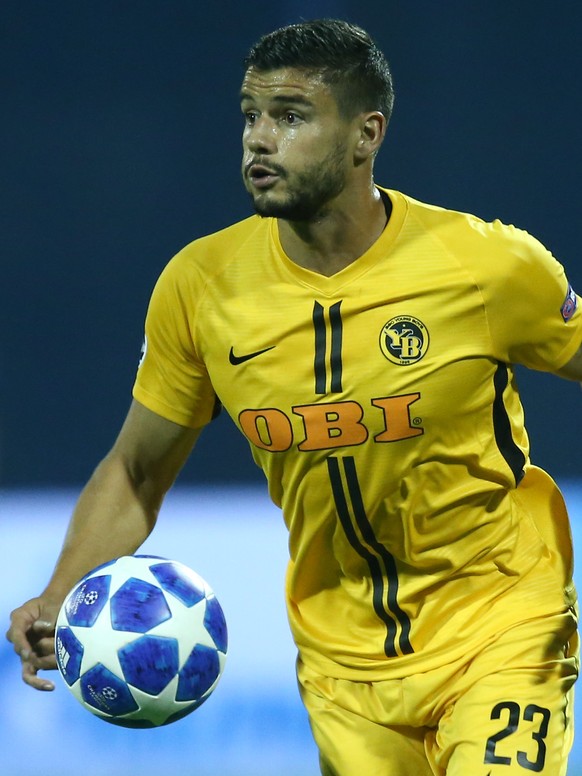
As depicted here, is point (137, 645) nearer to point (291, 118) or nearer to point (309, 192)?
point (309, 192)

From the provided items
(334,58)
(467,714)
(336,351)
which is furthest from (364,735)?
(334,58)

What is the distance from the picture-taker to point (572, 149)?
22.8ft

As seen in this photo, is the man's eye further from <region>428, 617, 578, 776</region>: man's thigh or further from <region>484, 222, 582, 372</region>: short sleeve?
<region>428, 617, 578, 776</region>: man's thigh

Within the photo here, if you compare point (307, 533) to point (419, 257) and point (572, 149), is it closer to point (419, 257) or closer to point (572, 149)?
point (419, 257)

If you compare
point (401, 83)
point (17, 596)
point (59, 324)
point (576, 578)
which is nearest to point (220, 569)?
point (17, 596)

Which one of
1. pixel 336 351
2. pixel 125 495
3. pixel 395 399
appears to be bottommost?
pixel 125 495

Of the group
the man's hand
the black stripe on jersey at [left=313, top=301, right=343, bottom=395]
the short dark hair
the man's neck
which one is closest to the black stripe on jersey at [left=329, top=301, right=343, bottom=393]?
the black stripe on jersey at [left=313, top=301, right=343, bottom=395]

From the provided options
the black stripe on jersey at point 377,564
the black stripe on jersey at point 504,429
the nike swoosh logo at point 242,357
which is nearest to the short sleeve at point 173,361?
the nike swoosh logo at point 242,357

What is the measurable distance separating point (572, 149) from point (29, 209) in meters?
2.61

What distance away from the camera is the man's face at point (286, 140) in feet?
9.90

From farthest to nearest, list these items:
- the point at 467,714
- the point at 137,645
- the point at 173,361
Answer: the point at 173,361 < the point at 467,714 < the point at 137,645

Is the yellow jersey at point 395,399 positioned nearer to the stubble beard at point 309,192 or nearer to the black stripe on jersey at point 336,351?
the black stripe on jersey at point 336,351

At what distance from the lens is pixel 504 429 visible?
3.17 metres

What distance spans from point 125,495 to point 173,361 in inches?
13.1
